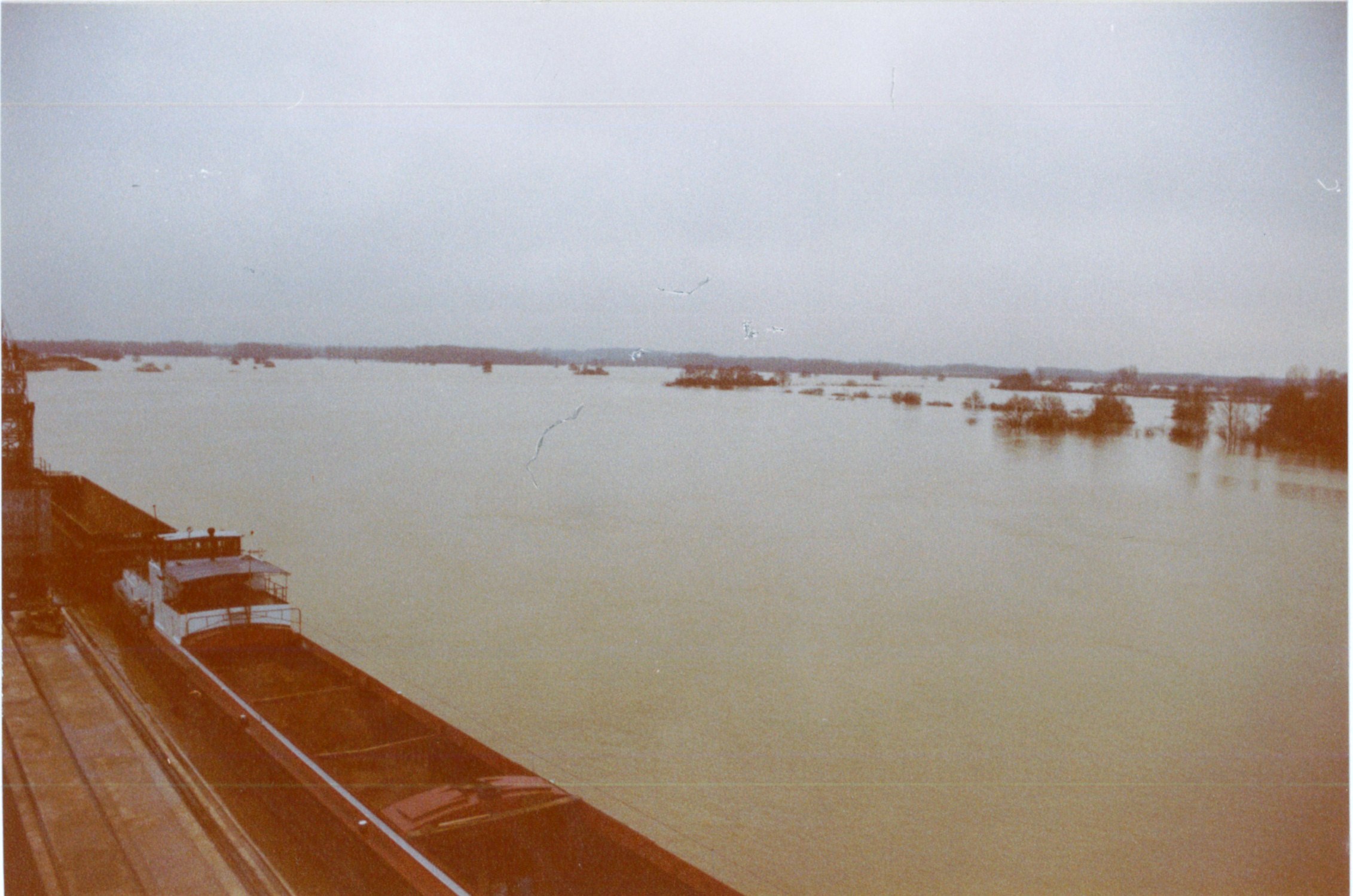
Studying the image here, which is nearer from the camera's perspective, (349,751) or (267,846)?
(267,846)

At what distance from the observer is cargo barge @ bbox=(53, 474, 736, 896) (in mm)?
2457

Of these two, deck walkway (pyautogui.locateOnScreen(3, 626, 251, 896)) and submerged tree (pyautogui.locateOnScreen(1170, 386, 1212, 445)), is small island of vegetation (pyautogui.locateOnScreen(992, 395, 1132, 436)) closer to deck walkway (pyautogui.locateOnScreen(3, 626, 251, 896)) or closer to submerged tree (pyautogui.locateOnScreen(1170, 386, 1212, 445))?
submerged tree (pyautogui.locateOnScreen(1170, 386, 1212, 445))

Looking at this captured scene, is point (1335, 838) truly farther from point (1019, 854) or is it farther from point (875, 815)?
point (875, 815)

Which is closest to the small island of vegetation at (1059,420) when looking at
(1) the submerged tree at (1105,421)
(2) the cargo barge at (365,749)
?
(1) the submerged tree at (1105,421)

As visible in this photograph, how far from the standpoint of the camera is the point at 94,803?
2.36 metres

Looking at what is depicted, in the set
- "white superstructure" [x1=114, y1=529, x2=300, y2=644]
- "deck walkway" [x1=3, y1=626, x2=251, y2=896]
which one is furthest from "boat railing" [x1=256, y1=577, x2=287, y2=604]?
"deck walkway" [x1=3, y1=626, x2=251, y2=896]

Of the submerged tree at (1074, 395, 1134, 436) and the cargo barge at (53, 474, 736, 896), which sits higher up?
the submerged tree at (1074, 395, 1134, 436)

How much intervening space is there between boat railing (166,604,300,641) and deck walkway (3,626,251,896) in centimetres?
42

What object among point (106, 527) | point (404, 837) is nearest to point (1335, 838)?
point (404, 837)

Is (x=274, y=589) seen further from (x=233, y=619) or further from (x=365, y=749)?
(x=365, y=749)

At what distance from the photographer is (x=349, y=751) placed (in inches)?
116

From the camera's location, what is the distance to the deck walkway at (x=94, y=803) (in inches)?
82.8

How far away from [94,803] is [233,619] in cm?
128

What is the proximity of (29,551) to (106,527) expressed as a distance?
0.86m
